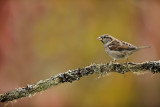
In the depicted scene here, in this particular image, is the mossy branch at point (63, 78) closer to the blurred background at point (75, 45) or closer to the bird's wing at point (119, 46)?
the bird's wing at point (119, 46)

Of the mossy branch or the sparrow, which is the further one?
the sparrow

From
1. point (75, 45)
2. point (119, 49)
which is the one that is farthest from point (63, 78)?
point (75, 45)

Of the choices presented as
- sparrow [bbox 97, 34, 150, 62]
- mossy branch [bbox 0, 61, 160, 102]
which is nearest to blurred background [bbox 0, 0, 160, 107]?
sparrow [bbox 97, 34, 150, 62]

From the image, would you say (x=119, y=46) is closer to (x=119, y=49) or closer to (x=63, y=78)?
(x=119, y=49)

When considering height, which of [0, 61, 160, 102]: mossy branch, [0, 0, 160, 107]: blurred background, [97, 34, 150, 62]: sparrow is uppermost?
[0, 0, 160, 107]: blurred background

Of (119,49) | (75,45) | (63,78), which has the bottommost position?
(63,78)

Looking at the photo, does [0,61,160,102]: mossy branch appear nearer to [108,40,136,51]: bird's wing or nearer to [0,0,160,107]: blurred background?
[108,40,136,51]: bird's wing
